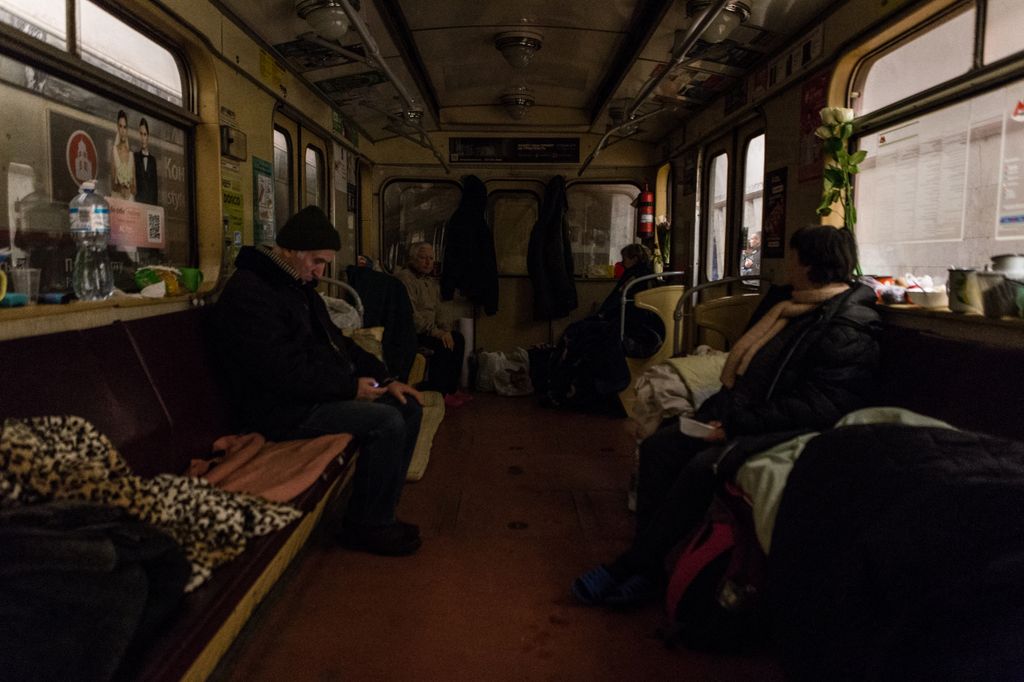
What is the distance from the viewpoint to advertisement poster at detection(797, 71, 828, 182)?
366cm

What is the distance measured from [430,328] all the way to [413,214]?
1.78 meters

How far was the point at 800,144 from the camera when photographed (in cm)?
394

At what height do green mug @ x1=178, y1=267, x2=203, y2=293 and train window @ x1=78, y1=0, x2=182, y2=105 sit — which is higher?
train window @ x1=78, y1=0, x2=182, y2=105

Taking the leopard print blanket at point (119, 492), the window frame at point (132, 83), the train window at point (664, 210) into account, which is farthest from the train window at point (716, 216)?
the leopard print blanket at point (119, 492)

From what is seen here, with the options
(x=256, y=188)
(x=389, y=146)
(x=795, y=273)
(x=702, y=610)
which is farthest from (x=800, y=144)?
(x=389, y=146)

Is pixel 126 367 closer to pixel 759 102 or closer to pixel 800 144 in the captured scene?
pixel 800 144

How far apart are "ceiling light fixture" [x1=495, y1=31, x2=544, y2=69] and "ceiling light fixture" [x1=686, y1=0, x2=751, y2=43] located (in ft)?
4.13

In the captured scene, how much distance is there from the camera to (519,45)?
4.71 metres

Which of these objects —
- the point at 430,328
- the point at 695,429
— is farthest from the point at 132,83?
the point at 430,328

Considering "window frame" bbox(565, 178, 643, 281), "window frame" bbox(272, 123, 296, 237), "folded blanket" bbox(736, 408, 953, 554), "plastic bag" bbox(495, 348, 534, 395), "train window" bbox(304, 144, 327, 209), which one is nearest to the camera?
"folded blanket" bbox(736, 408, 953, 554)

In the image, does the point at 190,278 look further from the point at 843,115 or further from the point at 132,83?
the point at 843,115

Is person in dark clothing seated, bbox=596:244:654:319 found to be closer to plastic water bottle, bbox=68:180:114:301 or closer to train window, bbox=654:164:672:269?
train window, bbox=654:164:672:269

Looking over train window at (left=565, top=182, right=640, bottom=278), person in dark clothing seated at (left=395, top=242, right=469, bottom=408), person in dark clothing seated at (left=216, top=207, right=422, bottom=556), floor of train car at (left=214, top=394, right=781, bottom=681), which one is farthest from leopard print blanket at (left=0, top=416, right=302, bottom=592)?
train window at (left=565, top=182, right=640, bottom=278)

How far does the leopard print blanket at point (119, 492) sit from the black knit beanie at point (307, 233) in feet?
3.95
